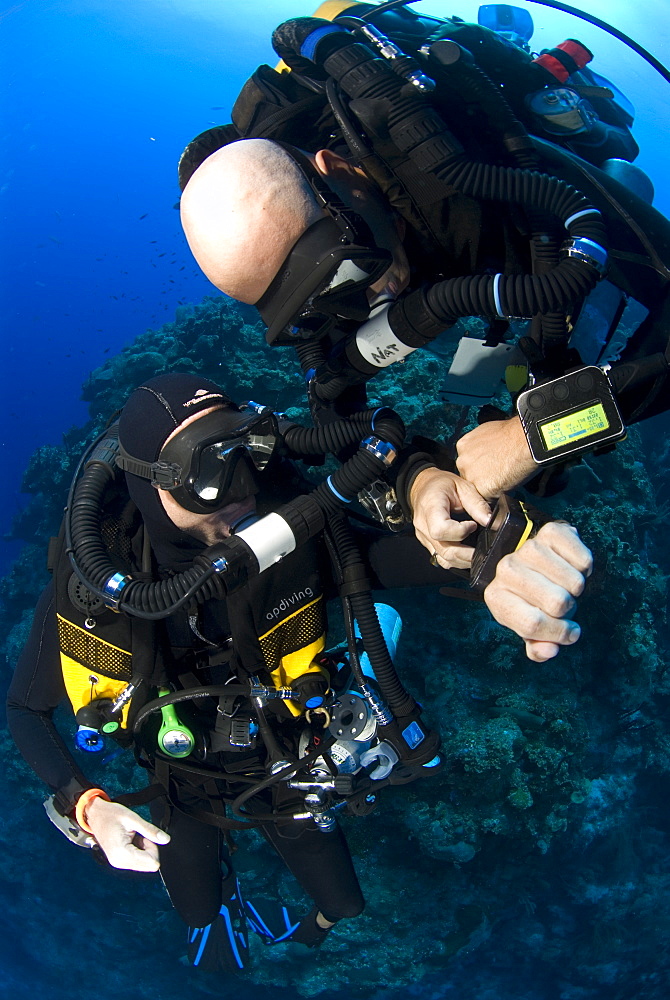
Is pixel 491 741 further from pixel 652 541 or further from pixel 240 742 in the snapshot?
pixel 652 541

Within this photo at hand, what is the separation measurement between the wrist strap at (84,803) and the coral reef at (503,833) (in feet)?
11.4

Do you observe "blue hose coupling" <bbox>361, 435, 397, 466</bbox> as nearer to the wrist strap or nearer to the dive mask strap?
the dive mask strap

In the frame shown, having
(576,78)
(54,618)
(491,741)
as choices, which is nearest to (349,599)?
(54,618)

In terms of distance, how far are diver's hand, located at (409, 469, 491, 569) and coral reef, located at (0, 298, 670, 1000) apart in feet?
14.2

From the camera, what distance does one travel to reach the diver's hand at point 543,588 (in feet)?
4.62

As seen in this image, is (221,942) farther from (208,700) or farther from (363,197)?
(363,197)

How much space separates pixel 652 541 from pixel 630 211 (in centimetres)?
780

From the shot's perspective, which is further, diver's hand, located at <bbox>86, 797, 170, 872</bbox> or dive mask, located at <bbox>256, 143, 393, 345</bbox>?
diver's hand, located at <bbox>86, 797, 170, 872</bbox>

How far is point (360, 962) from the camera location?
6.26 metres

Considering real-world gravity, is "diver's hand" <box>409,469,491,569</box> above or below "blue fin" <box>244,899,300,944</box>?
above

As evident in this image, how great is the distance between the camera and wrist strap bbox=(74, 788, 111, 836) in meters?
3.01

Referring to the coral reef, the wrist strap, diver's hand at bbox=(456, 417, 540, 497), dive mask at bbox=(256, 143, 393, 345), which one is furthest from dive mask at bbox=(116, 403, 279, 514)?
the coral reef

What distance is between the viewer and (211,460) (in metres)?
2.50

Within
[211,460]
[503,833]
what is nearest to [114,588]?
[211,460]
